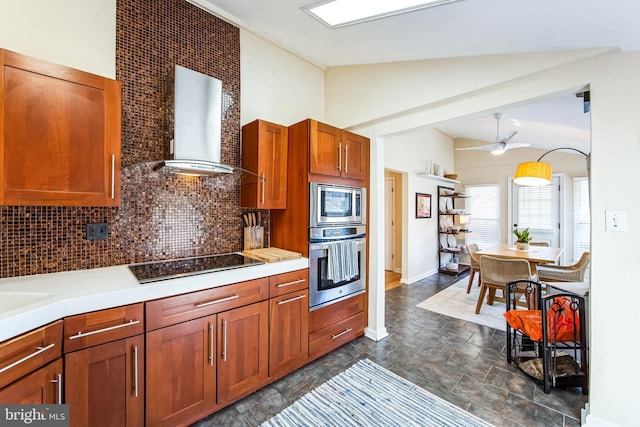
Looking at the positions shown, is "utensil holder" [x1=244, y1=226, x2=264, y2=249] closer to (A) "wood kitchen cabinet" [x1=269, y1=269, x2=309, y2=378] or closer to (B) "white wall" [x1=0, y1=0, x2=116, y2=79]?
(A) "wood kitchen cabinet" [x1=269, y1=269, x2=309, y2=378]

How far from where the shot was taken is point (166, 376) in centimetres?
159

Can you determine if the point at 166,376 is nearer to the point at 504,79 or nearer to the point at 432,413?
the point at 432,413

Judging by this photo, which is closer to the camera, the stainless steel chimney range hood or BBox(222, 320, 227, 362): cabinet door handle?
BBox(222, 320, 227, 362): cabinet door handle

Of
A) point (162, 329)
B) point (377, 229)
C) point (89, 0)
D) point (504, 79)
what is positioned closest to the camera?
point (162, 329)

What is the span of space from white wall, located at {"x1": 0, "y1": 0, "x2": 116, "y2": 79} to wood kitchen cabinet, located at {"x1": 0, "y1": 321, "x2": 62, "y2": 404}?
166cm

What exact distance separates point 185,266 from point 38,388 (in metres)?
0.89

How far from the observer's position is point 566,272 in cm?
364

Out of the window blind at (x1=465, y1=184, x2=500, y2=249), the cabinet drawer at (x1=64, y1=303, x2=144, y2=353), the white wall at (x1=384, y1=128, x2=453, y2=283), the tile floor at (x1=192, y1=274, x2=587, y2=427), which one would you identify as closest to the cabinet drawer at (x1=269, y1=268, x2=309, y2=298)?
the tile floor at (x1=192, y1=274, x2=587, y2=427)

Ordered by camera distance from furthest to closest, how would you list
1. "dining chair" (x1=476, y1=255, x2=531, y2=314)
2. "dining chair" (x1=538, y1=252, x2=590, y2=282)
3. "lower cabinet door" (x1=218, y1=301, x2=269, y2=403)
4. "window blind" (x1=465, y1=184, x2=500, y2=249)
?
1. "window blind" (x1=465, y1=184, x2=500, y2=249)
2. "dining chair" (x1=538, y1=252, x2=590, y2=282)
3. "dining chair" (x1=476, y1=255, x2=531, y2=314)
4. "lower cabinet door" (x1=218, y1=301, x2=269, y2=403)

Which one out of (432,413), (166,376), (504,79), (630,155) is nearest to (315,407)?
(432,413)

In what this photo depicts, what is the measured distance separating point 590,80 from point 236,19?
273cm

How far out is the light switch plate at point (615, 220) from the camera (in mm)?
1599

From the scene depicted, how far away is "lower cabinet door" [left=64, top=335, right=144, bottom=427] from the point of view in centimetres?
131

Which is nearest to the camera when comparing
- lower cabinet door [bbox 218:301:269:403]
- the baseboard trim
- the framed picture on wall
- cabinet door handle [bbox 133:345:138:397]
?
cabinet door handle [bbox 133:345:138:397]
